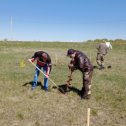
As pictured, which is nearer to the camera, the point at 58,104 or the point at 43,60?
the point at 58,104

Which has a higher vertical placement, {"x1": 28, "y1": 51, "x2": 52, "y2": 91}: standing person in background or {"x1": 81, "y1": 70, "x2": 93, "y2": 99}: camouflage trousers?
{"x1": 28, "y1": 51, "x2": 52, "y2": 91}: standing person in background

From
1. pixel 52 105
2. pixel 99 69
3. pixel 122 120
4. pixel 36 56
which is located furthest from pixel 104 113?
pixel 99 69

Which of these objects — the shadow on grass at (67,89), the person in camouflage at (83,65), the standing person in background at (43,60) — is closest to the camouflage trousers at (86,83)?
the person in camouflage at (83,65)

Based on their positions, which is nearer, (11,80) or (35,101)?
(35,101)

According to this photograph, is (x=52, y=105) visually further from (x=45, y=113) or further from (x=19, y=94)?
(x=19, y=94)

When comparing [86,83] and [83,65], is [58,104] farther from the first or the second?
[83,65]

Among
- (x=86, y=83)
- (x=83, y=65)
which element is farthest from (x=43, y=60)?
(x=86, y=83)

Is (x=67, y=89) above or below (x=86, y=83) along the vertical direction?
below

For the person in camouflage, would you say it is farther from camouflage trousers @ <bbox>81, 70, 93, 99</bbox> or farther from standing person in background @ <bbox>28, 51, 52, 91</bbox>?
standing person in background @ <bbox>28, 51, 52, 91</bbox>

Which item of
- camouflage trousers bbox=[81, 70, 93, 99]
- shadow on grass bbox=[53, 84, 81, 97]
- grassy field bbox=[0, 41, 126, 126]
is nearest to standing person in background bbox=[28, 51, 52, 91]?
grassy field bbox=[0, 41, 126, 126]

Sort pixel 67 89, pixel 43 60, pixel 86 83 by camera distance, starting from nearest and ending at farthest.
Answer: pixel 86 83 < pixel 43 60 < pixel 67 89

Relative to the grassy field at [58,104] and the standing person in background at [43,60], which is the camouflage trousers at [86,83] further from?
the standing person in background at [43,60]

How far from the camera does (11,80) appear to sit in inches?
741

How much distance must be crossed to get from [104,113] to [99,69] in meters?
11.0
